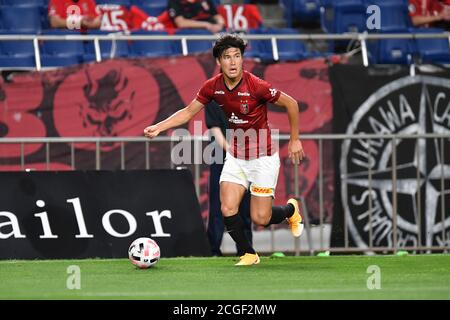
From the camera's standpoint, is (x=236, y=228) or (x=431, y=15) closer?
(x=236, y=228)

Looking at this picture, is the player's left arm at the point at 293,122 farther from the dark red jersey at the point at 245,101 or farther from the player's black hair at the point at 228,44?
the player's black hair at the point at 228,44

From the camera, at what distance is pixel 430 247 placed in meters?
15.3

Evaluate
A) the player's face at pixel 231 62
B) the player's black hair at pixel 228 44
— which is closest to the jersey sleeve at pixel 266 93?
the player's face at pixel 231 62

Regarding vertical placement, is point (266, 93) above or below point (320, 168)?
above

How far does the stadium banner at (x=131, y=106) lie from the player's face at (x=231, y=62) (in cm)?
381

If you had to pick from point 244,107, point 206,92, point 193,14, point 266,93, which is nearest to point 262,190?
point 244,107

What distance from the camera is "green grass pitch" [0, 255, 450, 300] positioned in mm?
9922

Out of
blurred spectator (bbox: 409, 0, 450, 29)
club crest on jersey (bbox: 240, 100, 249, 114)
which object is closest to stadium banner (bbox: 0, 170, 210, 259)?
club crest on jersey (bbox: 240, 100, 249, 114)

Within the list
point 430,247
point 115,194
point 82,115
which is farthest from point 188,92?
point 430,247

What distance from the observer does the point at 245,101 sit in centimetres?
1260

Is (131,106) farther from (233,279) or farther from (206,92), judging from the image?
(233,279)

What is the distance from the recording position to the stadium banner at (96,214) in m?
14.4

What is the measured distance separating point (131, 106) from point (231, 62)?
4401 millimetres

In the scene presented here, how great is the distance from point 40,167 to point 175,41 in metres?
3.81
